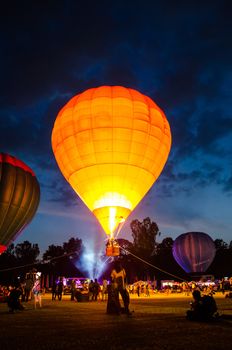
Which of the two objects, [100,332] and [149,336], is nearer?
[149,336]

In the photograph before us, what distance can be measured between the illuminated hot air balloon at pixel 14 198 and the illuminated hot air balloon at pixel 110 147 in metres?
5.25

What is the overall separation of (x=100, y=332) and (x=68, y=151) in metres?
14.9

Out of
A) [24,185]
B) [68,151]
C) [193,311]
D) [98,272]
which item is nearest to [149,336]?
[193,311]

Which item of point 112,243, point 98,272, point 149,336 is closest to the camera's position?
point 149,336

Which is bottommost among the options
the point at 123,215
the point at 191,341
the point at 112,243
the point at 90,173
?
the point at 191,341

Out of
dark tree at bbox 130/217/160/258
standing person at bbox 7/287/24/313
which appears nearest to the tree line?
→ dark tree at bbox 130/217/160/258

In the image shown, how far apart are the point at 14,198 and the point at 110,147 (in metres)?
8.39

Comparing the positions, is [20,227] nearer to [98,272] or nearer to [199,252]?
[199,252]

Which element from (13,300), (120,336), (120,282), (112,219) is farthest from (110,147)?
(120,336)

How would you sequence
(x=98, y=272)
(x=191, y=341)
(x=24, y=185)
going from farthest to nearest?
(x=98, y=272) → (x=24, y=185) → (x=191, y=341)

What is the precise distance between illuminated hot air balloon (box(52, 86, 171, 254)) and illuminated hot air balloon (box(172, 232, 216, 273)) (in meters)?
27.3

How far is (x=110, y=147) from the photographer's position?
20609mm

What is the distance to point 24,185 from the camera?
86.6ft

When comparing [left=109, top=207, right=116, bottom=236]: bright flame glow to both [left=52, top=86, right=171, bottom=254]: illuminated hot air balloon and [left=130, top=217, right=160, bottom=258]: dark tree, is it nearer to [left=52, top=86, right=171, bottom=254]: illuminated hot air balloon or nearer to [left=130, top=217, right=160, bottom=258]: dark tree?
[left=52, top=86, right=171, bottom=254]: illuminated hot air balloon
